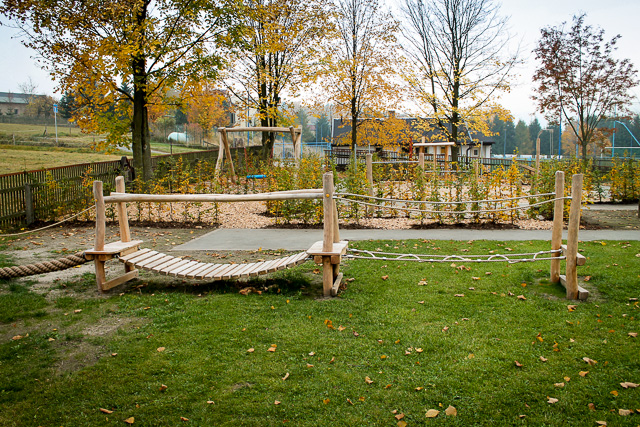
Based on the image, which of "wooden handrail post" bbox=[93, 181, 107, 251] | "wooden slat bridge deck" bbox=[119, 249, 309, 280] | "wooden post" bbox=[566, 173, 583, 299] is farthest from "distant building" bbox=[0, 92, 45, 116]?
"wooden post" bbox=[566, 173, 583, 299]

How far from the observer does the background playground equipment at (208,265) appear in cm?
546

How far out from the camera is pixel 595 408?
316 centimetres

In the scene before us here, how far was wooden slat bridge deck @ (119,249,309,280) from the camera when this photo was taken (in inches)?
216

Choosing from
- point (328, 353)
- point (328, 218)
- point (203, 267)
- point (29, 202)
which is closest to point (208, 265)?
point (203, 267)

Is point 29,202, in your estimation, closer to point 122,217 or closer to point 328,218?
point 122,217

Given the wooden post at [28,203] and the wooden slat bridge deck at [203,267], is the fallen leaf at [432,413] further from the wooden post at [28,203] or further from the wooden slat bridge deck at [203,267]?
the wooden post at [28,203]

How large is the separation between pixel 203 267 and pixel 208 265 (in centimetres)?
12

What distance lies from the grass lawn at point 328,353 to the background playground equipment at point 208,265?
280 millimetres

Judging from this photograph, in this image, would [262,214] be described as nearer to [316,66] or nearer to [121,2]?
[121,2]

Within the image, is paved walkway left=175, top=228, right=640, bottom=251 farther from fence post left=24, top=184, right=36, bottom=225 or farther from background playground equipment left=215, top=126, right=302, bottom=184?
background playground equipment left=215, top=126, right=302, bottom=184

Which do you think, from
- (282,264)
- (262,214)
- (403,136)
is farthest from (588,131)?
(282,264)

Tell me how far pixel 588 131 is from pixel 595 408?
2637cm

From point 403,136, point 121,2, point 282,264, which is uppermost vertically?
point 121,2

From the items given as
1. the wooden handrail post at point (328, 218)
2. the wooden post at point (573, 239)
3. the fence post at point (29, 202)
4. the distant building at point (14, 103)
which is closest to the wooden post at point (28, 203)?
the fence post at point (29, 202)
